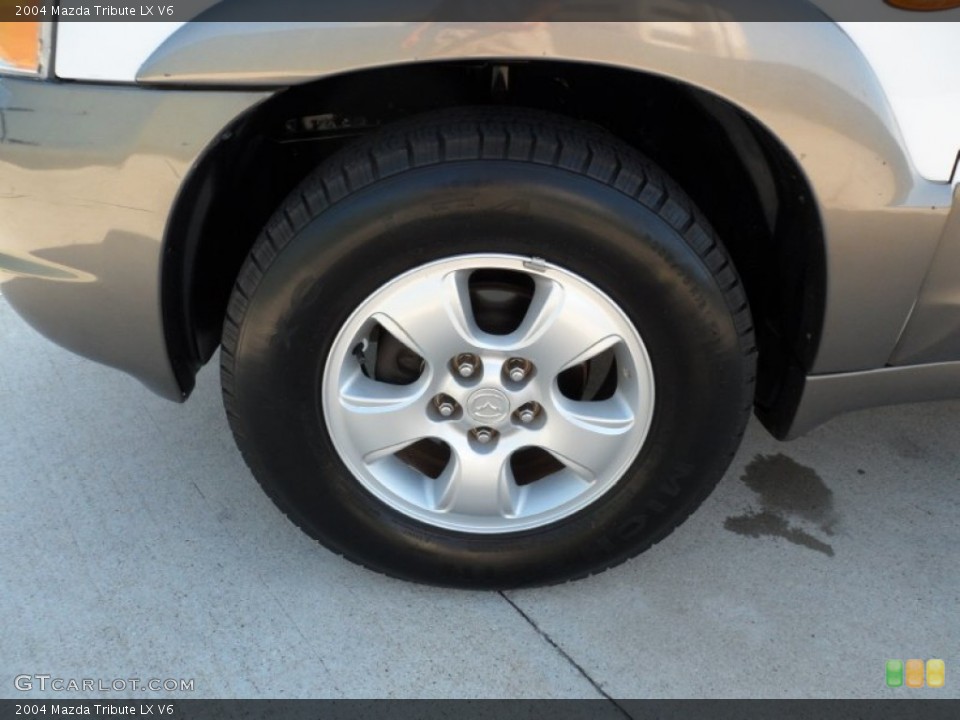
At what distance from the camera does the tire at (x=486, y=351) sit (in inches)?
60.7

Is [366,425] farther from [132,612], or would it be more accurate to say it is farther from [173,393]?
[132,612]

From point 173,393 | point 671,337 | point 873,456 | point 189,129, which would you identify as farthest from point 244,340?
point 873,456

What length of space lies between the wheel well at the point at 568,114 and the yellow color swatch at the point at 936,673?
559 mm

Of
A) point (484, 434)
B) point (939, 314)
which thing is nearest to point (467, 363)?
point (484, 434)

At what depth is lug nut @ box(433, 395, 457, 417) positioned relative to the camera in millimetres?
1737

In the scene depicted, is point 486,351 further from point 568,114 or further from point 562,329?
point 568,114

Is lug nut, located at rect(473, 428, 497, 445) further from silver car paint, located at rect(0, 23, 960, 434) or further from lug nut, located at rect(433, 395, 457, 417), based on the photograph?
silver car paint, located at rect(0, 23, 960, 434)

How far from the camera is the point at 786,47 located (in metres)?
1.43

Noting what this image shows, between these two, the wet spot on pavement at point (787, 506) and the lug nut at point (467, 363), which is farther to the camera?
the wet spot on pavement at point (787, 506)

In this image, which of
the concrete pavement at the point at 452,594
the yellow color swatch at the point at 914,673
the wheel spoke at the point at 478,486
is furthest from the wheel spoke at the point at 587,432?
the yellow color swatch at the point at 914,673

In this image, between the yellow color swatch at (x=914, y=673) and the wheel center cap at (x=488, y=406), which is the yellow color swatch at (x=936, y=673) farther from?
the wheel center cap at (x=488, y=406)

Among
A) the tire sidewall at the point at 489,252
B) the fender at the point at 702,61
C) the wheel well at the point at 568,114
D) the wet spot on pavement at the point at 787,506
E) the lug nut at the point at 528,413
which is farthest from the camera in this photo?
the wet spot on pavement at the point at 787,506

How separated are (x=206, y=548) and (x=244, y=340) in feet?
2.06

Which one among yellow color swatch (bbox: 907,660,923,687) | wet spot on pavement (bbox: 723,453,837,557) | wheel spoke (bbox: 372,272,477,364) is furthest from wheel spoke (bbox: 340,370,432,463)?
yellow color swatch (bbox: 907,660,923,687)
